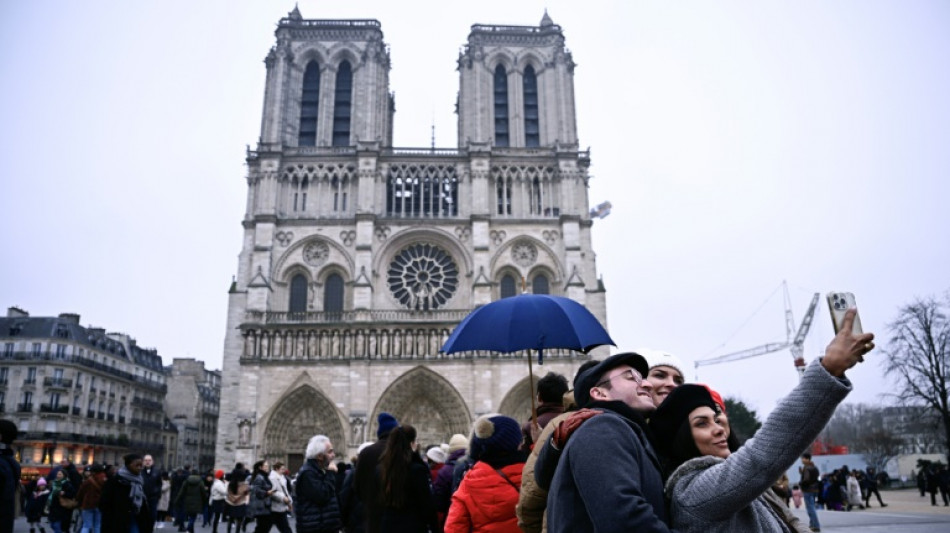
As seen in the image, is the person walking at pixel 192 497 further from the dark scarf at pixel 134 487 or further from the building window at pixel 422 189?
the building window at pixel 422 189

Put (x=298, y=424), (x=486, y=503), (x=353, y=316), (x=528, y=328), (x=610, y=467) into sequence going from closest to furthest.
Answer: (x=610, y=467) → (x=486, y=503) → (x=528, y=328) → (x=298, y=424) → (x=353, y=316)

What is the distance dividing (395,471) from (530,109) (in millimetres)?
29848

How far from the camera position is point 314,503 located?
19.6 feet

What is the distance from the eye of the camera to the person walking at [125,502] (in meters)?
6.77

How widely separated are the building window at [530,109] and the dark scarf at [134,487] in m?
26.8

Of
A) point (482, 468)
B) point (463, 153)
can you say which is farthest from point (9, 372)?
point (482, 468)

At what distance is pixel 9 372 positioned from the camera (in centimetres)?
3428

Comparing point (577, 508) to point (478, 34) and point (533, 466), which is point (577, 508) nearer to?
point (533, 466)

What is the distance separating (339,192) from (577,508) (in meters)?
29.0

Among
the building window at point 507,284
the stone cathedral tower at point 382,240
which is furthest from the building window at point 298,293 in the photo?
the building window at point 507,284

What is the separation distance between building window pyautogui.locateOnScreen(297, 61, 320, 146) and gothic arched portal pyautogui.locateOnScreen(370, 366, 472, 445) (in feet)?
40.7

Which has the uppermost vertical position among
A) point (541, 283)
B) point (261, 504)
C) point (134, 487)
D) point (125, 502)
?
point (541, 283)

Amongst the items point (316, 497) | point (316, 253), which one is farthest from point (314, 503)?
point (316, 253)

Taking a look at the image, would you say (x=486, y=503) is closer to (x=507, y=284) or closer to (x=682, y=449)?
(x=682, y=449)
